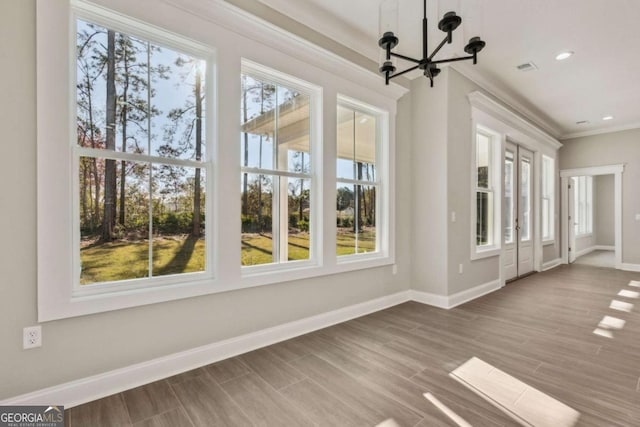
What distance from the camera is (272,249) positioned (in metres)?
3.01

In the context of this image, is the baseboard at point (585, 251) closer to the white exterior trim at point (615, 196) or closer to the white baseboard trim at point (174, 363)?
the white exterior trim at point (615, 196)

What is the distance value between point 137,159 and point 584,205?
12.0 m

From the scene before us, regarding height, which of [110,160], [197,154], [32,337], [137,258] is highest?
[197,154]

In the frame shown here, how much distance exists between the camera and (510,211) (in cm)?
539

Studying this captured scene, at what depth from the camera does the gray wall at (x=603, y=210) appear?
9.83 m

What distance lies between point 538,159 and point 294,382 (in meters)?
6.55

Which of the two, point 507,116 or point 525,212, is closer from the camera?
point 507,116

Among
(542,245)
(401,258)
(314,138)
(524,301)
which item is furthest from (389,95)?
(542,245)

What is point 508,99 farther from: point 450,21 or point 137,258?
point 137,258

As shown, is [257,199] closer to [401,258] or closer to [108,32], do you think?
[108,32]

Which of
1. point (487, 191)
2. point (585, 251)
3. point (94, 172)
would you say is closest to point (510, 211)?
point (487, 191)

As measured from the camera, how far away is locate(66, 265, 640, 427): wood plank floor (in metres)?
1.81

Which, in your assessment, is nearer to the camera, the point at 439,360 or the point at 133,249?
the point at 133,249

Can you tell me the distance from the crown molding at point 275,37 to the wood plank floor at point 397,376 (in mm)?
2705
